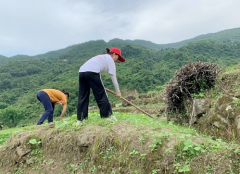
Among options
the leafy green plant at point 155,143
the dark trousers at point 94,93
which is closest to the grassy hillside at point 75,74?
the dark trousers at point 94,93

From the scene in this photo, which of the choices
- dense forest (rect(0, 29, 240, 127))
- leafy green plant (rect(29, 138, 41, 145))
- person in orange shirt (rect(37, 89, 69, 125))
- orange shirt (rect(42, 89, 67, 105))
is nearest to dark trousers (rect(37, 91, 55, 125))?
person in orange shirt (rect(37, 89, 69, 125))

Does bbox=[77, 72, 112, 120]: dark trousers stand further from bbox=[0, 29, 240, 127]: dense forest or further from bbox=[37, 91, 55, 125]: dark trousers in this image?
bbox=[0, 29, 240, 127]: dense forest

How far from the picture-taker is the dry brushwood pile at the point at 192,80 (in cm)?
517

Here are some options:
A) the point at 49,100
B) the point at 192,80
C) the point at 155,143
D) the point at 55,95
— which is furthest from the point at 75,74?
the point at 155,143

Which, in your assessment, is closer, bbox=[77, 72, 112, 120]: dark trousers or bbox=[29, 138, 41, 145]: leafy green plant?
bbox=[29, 138, 41, 145]: leafy green plant

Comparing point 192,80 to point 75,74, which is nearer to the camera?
point 192,80

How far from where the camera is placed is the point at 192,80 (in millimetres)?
5277

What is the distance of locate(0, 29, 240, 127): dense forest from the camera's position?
37.5 m

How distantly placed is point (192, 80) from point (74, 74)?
58.1 metres

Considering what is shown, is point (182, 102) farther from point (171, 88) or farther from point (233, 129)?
point (233, 129)

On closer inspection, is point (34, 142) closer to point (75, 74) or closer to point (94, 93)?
point (94, 93)

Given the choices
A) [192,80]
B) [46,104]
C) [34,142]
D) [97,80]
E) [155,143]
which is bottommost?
[34,142]

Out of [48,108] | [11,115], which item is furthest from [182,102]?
[11,115]

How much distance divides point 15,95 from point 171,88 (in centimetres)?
5721
